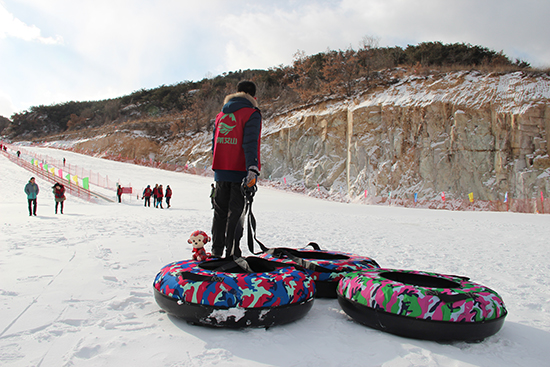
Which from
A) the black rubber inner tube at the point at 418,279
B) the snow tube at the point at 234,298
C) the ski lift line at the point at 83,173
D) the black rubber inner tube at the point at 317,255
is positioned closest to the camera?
the snow tube at the point at 234,298

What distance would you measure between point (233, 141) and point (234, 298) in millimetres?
1940

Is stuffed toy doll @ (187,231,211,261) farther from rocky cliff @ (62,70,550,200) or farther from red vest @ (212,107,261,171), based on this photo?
rocky cliff @ (62,70,550,200)

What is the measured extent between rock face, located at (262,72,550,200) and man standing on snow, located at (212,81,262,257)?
20283mm

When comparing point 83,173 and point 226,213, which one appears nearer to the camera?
point 226,213

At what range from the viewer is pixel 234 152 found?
3.69 meters

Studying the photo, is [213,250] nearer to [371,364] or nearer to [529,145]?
[371,364]

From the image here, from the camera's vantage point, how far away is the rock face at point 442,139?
19.6m

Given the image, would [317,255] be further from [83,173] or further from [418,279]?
[83,173]

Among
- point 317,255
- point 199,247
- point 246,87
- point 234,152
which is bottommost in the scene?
point 317,255

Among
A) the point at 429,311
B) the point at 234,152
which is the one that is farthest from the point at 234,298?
the point at 234,152

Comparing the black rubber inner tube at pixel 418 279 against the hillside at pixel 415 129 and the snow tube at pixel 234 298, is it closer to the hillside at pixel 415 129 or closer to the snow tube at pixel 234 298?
the snow tube at pixel 234 298

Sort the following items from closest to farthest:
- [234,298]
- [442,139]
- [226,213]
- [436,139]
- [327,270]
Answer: [234,298]
[327,270]
[226,213]
[442,139]
[436,139]

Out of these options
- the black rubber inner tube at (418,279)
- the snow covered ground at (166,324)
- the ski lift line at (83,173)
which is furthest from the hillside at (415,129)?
the black rubber inner tube at (418,279)

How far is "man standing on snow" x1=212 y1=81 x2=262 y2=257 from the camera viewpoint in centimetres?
363
